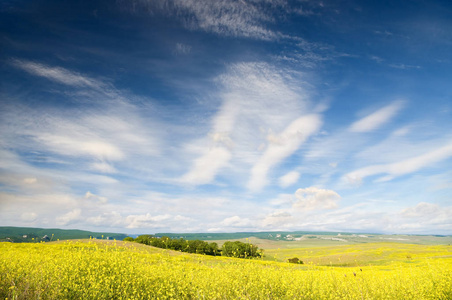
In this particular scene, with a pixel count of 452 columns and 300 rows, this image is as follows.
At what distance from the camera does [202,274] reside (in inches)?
420

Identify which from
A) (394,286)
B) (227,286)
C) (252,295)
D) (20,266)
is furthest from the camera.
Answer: (394,286)

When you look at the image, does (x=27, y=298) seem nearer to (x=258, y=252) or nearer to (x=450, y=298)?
(x=258, y=252)

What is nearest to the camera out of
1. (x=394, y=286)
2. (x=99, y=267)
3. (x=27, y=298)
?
(x=27, y=298)

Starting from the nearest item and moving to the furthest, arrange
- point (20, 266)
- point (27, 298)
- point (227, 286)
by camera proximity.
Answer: point (27, 298)
point (227, 286)
point (20, 266)

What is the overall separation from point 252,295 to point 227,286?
1035 millimetres

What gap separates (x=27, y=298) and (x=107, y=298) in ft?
8.17

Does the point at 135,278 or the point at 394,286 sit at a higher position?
the point at 135,278

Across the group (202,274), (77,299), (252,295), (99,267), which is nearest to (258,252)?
(202,274)

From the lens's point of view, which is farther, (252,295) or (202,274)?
(202,274)

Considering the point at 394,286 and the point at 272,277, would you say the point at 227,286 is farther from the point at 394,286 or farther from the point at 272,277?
the point at 394,286

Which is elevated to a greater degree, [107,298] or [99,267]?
[99,267]

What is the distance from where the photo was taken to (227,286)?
30.8ft

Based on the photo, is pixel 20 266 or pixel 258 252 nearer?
pixel 20 266

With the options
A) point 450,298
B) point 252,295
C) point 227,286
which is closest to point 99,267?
point 227,286
